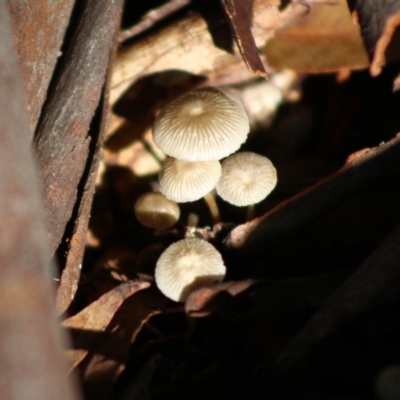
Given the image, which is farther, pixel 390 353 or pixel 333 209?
pixel 333 209

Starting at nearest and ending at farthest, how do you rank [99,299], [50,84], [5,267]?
[5,267], [99,299], [50,84]

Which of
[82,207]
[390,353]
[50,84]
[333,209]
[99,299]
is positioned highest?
[50,84]

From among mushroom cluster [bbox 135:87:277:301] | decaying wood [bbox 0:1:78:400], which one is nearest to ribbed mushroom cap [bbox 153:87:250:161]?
mushroom cluster [bbox 135:87:277:301]

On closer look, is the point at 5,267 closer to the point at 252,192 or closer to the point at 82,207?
the point at 82,207

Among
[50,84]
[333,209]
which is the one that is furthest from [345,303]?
[50,84]

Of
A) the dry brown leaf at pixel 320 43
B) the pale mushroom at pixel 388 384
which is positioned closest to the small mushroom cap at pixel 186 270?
the pale mushroom at pixel 388 384

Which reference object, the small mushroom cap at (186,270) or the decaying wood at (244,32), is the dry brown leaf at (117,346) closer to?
the small mushroom cap at (186,270)

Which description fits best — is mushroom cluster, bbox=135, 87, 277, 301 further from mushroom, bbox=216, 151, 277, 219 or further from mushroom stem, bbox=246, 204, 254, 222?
mushroom stem, bbox=246, 204, 254, 222
